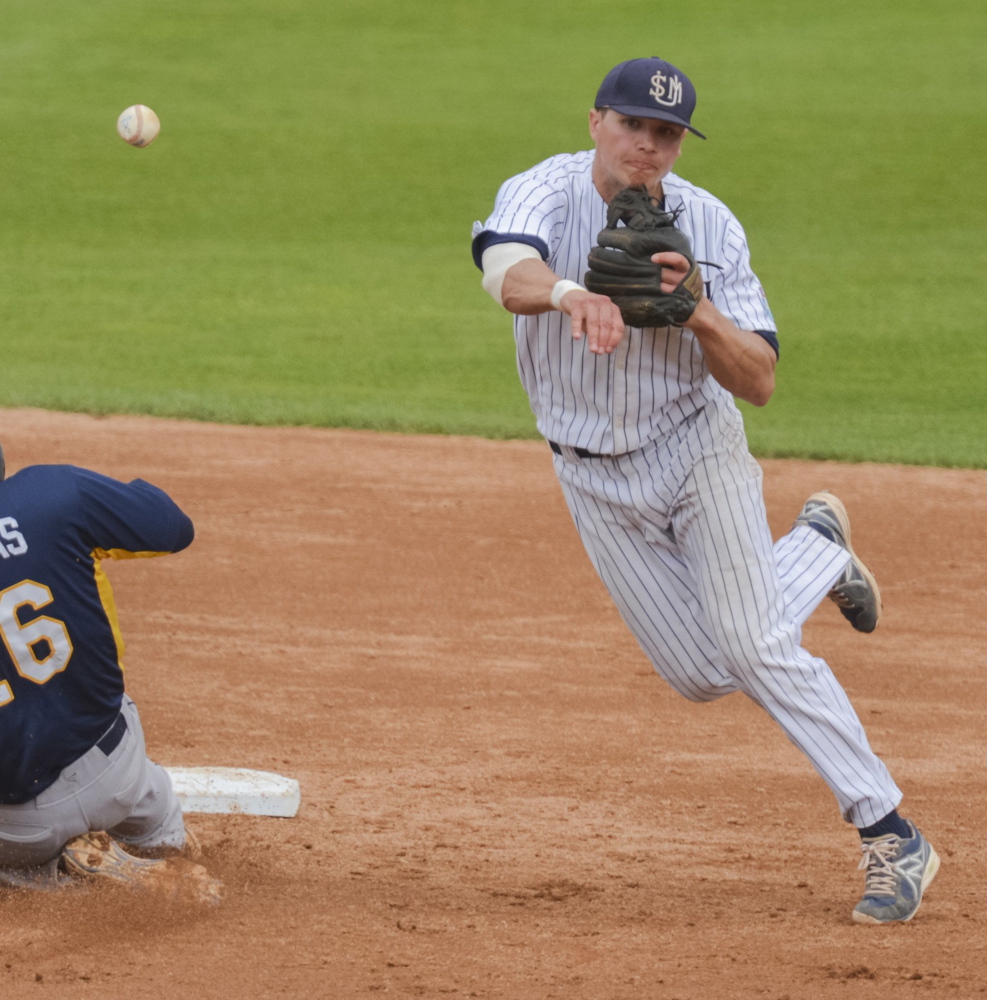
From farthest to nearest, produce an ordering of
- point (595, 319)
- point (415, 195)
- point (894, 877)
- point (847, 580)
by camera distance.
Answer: point (415, 195)
point (847, 580)
point (894, 877)
point (595, 319)

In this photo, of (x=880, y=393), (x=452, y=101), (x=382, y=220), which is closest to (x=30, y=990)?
(x=880, y=393)

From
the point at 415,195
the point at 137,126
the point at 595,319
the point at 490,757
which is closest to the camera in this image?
the point at 595,319

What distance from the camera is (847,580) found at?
4.36 meters

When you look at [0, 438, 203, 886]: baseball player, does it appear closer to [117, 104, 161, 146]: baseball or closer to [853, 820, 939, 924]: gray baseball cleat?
[853, 820, 939, 924]: gray baseball cleat

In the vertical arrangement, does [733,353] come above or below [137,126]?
above

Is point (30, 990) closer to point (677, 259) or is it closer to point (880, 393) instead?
point (677, 259)

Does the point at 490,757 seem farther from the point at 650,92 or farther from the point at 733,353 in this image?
the point at 650,92

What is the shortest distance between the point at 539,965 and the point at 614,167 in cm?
191

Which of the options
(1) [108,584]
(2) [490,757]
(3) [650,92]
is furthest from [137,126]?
(3) [650,92]

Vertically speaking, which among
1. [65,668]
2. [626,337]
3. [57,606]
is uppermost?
[626,337]

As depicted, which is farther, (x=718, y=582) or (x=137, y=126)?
(x=137, y=126)

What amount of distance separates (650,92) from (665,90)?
39 mm

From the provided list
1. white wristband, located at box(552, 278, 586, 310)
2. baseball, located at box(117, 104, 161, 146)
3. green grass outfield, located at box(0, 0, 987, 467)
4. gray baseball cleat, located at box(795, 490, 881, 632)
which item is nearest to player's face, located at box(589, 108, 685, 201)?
white wristband, located at box(552, 278, 586, 310)

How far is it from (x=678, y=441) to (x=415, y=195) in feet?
45.6
